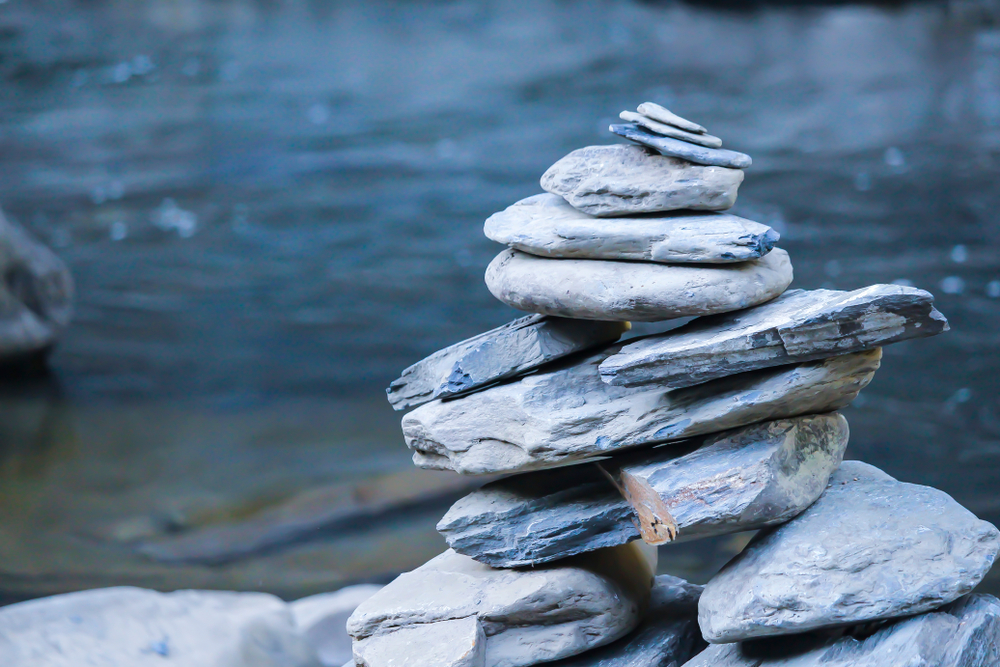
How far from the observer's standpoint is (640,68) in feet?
25.8

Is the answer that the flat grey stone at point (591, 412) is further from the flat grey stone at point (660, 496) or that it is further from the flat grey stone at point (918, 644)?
the flat grey stone at point (918, 644)

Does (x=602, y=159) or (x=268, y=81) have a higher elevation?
(x=268, y=81)

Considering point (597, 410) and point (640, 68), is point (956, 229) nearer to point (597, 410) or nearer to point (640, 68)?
point (640, 68)

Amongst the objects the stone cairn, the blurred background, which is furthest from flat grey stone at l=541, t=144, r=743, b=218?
the blurred background

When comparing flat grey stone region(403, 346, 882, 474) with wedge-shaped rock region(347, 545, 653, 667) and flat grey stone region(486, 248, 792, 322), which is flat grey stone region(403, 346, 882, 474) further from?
wedge-shaped rock region(347, 545, 653, 667)

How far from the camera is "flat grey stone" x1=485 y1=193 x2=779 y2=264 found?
8.73 ft

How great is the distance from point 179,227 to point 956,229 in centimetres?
734

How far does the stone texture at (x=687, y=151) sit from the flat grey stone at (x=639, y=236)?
0.19m

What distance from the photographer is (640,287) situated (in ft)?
9.05

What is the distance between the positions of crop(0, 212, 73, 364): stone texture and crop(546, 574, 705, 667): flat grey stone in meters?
6.41

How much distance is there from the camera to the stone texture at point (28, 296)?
23.8 feet

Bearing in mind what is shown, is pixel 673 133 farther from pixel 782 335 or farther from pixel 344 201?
pixel 344 201

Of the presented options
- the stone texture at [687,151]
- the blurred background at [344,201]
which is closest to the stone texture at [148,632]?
the blurred background at [344,201]

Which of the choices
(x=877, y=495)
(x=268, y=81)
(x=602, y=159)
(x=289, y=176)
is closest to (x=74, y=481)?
(x=289, y=176)
